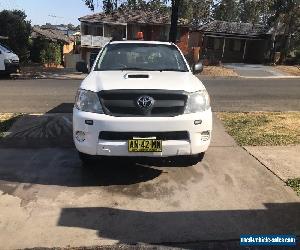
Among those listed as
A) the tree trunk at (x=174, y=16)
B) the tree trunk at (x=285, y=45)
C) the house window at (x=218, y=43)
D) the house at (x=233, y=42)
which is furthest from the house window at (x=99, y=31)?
the tree trunk at (x=174, y=16)

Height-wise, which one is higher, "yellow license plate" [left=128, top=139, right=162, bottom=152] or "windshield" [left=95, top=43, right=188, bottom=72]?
"windshield" [left=95, top=43, right=188, bottom=72]

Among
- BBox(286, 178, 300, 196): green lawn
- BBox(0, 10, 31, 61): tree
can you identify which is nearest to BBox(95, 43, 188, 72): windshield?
BBox(286, 178, 300, 196): green lawn

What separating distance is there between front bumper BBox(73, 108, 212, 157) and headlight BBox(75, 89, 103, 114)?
79 millimetres

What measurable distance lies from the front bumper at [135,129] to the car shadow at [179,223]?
727 millimetres

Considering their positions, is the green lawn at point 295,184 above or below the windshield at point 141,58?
below

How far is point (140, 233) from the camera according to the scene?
12.6 ft

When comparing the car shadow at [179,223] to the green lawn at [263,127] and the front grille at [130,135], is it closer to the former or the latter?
the front grille at [130,135]

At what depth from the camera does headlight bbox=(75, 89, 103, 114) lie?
4746 mm

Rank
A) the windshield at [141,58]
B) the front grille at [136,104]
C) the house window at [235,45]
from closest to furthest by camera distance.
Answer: the front grille at [136,104], the windshield at [141,58], the house window at [235,45]

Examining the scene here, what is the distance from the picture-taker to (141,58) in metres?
6.28

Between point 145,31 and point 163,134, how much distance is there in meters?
38.7

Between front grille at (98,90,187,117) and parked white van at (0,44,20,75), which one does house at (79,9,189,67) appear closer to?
parked white van at (0,44,20,75)

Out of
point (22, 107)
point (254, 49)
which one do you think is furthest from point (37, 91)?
point (254, 49)

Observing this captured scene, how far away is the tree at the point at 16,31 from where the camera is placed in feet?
103
